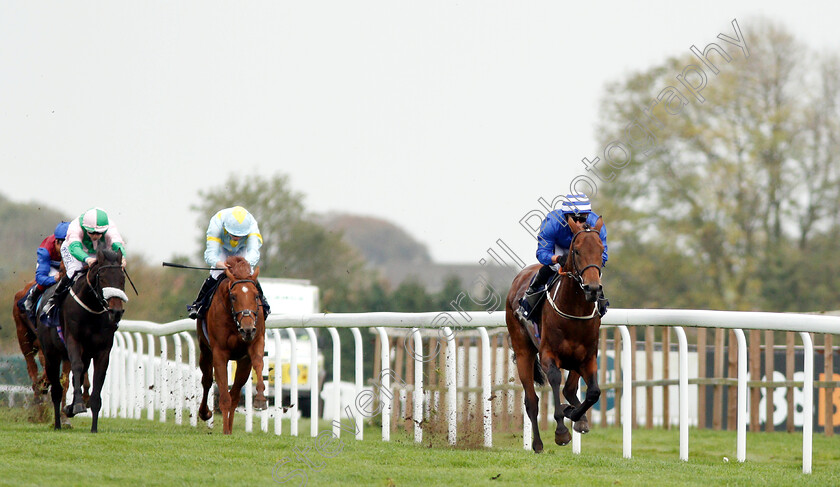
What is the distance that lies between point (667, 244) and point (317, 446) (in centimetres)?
2352

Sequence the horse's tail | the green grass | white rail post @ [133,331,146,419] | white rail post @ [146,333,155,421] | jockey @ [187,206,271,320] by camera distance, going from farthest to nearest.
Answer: white rail post @ [133,331,146,419] → white rail post @ [146,333,155,421] → jockey @ [187,206,271,320] → the horse's tail → the green grass

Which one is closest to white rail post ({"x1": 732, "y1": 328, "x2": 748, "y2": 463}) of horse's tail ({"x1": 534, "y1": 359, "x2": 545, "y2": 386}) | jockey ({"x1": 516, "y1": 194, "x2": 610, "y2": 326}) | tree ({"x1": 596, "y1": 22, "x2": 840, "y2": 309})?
jockey ({"x1": 516, "y1": 194, "x2": 610, "y2": 326})

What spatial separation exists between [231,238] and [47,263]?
8.10 ft

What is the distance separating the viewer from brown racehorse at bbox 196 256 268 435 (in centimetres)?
827

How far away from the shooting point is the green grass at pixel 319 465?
225 inches

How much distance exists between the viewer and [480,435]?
782 cm

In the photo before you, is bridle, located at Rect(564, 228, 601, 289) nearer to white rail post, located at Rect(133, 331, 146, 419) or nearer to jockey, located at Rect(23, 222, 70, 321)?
jockey, located at Rect(23, 222, 70, 321)

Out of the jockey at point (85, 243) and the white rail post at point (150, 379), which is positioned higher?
the jockey at point (85, 243)

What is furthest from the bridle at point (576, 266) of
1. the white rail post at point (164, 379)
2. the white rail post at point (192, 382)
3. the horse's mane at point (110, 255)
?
the white rail post at point (164, 379)

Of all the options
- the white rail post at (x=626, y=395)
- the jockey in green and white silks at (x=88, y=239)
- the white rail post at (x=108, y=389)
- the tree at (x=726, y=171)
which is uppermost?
the tree at (x=726, y=171)

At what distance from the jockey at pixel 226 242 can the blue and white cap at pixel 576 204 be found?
2.81 metres

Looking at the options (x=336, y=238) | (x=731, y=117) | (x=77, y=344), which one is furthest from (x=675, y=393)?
(x=336, y=238)

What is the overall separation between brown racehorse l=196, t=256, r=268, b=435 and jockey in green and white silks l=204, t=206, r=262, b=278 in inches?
10.2

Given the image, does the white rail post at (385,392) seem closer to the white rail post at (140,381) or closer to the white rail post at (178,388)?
the white rail post at (178,388)
